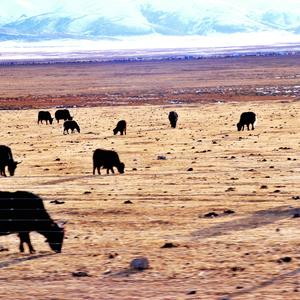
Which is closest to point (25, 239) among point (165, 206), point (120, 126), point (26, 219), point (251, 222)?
point (26, 219)

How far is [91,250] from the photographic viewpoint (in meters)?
15.2

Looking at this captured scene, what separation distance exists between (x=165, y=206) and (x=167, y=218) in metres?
1.56

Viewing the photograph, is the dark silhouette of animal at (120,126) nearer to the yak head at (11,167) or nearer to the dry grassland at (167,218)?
the dry grassland at (167,218)

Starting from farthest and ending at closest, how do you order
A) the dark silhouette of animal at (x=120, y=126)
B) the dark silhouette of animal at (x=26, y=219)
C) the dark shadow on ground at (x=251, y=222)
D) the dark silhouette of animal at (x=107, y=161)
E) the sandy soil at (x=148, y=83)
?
the sandy soil at (x=148, y=83), the dark silhouette of animal at (x=120, y=126), the dark silhouette of animal at (x=107, y=161), the dark shadow on ground at (x=251, y=222), the dark silhouette of animal at (x=26, y=219)

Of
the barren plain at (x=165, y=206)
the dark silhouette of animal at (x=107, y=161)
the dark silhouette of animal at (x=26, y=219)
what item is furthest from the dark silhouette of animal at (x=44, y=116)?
the dark silhouette of animal at (x=26, y=219)

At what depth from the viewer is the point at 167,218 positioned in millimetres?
18250

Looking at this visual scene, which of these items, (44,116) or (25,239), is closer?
(25,239)

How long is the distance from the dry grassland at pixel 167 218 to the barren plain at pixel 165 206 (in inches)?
1.3

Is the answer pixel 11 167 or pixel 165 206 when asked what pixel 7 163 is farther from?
pixel 165 206

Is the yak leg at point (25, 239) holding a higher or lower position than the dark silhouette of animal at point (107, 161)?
lower

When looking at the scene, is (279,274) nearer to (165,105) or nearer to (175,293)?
(175,293)

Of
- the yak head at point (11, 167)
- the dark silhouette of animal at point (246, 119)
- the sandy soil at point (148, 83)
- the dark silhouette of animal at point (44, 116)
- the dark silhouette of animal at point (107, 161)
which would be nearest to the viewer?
the dark silhouette of animal at point (107, 161)

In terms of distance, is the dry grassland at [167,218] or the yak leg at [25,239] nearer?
the dry grassland at [167,218]

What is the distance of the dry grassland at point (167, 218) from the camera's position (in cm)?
1288
